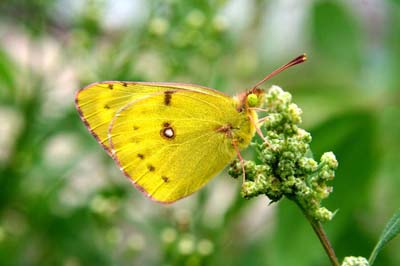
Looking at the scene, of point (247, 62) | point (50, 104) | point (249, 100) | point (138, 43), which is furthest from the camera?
point (247, 62)

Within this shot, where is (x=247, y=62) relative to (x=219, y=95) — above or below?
above

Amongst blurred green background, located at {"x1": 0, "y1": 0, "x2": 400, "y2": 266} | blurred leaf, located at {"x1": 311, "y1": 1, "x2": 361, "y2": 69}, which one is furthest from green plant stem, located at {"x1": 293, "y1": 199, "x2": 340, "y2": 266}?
blurred leaf, located at {"x1": 311, "y1": 1, "x2": 361, "y2": 69}

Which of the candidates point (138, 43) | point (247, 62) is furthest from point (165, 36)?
point (247, 62)

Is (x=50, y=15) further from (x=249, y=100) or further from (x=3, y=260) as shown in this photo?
(x=249, y=100)

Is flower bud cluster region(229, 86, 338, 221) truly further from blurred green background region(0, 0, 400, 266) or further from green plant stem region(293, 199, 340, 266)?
blurred green background region(0, 0, 400, 266)

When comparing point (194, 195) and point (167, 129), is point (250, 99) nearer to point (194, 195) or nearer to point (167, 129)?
point (167, 129)

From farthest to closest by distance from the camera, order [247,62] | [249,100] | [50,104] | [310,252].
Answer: [247,62] → [50,104] → [310,252] → [249,100]

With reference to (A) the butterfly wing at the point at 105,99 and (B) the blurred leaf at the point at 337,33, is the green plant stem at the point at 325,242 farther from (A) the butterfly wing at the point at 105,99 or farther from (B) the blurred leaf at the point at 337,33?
(B) the blurred leaf at the point at 337,33

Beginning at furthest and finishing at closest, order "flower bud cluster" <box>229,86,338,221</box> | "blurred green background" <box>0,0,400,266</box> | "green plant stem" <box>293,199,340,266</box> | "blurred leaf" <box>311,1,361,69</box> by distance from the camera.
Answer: "blurred leaf" <box>311,1,361,69</box>, "blurred green background" <box>0,0,400,266</box>, "flower bud cluster" <box>229,86,338,221</box>, "green plant stem" <box>293,199,340,266</box>
